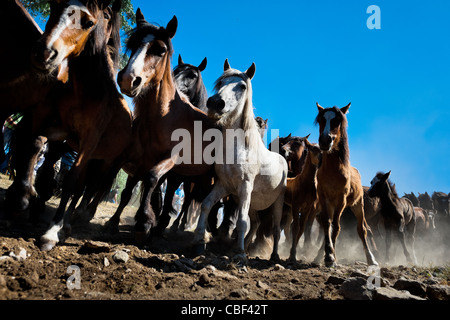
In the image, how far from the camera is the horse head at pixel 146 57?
3.25 meters

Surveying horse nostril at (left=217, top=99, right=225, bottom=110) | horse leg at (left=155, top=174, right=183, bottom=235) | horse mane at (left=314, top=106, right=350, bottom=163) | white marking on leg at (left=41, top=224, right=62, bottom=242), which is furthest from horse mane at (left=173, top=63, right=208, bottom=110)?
white marking on leg at (left=41, top=224, right=62, bottom=242)

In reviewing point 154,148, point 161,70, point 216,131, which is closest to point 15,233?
point 154,148

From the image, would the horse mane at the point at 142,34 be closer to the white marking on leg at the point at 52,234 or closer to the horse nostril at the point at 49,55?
the horse nostril at the point at 49,55

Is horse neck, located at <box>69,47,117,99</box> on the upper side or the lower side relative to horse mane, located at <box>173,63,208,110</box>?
lower

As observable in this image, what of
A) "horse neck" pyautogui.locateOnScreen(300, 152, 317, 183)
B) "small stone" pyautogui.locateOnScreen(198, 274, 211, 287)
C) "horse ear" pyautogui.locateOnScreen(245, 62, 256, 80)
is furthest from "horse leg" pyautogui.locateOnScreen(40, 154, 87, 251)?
"horse neck" pyautogui.locateOnScreen(300, 152, 317, 183)

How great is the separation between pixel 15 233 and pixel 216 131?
312cm

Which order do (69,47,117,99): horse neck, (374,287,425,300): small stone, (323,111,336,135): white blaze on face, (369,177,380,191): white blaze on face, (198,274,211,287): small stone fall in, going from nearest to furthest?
(374,287,425,300): small stone
(198,274,211,287): small stone
(69,47,117,99): horse neck
(323,111,336,135): white blaze on face
(369,177,380,191): white blaze on face

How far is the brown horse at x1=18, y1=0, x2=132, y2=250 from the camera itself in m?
2.81

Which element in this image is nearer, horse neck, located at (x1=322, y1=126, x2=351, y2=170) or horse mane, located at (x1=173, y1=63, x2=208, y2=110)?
horse neck, located at (x1=322, y1=126, x2=351, y2=170)

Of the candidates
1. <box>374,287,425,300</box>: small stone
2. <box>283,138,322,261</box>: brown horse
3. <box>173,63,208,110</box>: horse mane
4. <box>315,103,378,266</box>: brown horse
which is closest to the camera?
<box>374,287,425,300</box>: small stone

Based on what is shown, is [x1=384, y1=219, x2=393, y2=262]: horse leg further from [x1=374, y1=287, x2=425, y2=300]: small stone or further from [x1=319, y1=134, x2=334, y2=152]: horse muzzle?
[x1=374, y1=287, x2=425, y2=300]: small stone

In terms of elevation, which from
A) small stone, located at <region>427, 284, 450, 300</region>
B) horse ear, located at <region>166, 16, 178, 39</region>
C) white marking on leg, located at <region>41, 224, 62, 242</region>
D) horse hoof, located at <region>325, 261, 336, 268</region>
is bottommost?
horse hoof, located at <region>325, 261, 336, 268</region>

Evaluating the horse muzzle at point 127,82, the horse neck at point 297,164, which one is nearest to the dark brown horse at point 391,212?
the horse neck at point 297,164

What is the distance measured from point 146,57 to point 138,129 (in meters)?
1.20
